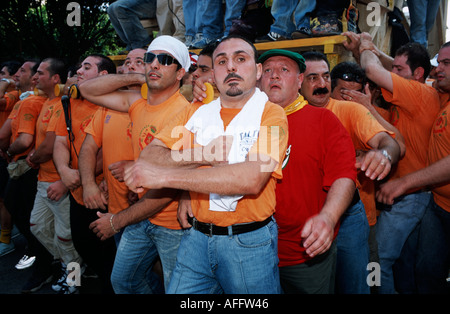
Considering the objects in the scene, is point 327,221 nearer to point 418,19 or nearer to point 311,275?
point 311,275

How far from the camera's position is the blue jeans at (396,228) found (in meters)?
3.24

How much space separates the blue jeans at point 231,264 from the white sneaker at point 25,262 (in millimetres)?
3897

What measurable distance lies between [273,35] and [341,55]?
38.8 inches

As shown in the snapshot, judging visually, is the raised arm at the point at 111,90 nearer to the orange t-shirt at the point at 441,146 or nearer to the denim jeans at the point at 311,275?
the denim jeans at the point at 311,275

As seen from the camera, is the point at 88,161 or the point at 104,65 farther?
the point at 104,65

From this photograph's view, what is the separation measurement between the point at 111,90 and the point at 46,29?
13424mm

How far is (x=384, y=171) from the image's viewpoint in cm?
212

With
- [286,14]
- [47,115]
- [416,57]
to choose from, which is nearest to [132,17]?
[47,115]

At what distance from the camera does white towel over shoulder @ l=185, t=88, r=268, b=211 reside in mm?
1937

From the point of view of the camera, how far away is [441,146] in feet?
9.75

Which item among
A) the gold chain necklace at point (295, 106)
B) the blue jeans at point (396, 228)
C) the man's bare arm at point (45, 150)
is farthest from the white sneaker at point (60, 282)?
the blue jeans at point (396, 228)

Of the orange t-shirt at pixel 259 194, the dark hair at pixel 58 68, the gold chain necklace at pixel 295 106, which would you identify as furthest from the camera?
the dark hair at pixel 58 68

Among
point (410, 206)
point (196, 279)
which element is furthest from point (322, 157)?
point (410, 206)
